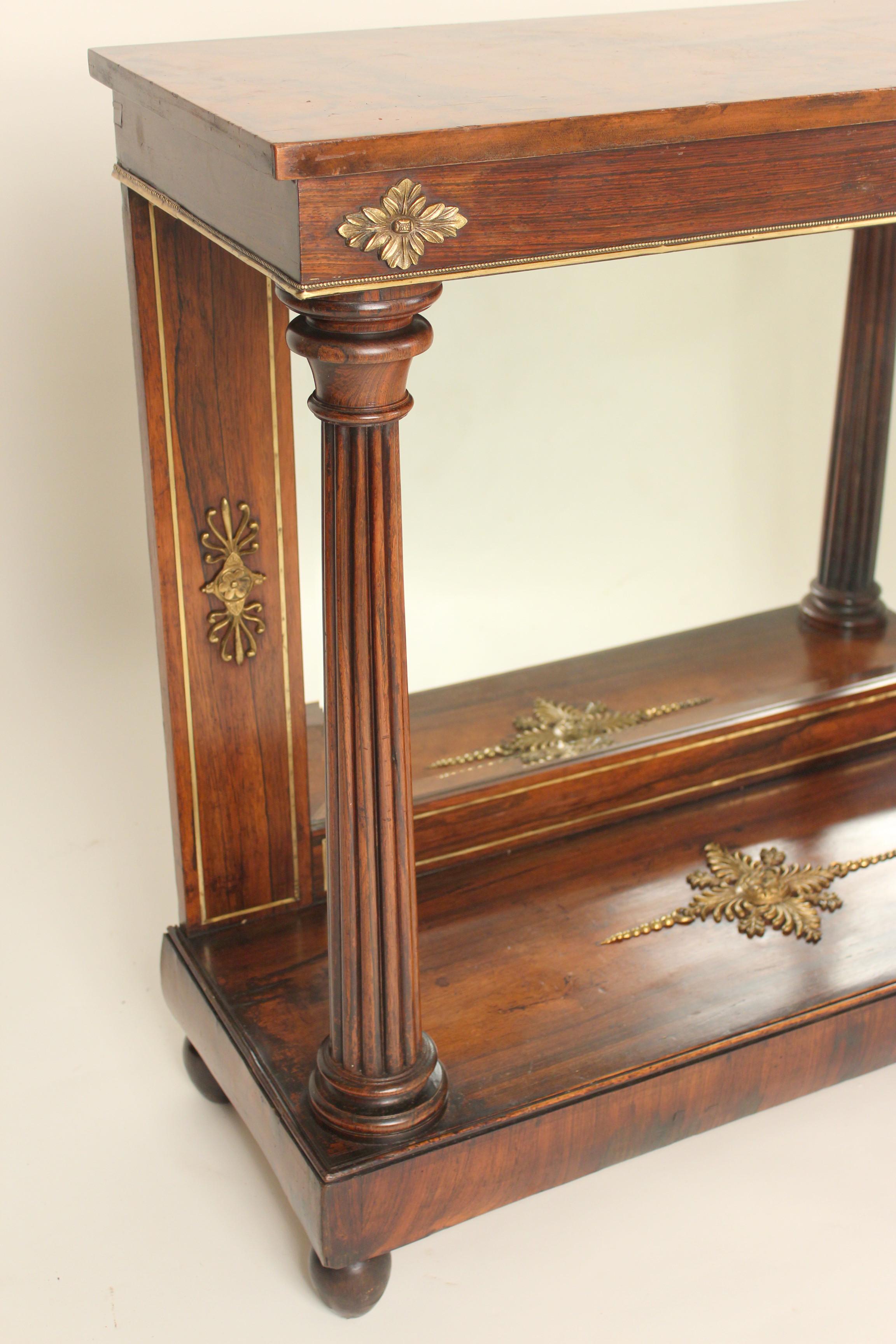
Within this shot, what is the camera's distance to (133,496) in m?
2.42

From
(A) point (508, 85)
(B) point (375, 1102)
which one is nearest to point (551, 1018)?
(B) point (375, 1102)

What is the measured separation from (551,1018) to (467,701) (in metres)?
0.64

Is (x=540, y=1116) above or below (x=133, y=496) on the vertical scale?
below

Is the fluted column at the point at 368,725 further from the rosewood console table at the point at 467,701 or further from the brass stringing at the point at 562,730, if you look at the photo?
the brass stringing at the point at 562,730

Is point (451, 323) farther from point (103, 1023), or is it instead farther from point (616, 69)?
point (103, 1023)

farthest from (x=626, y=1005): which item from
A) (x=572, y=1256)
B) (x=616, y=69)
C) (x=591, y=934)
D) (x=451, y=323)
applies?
(x=616, y=69)

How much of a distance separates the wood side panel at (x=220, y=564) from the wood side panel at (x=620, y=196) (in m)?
0.53

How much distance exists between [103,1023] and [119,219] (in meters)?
1.17

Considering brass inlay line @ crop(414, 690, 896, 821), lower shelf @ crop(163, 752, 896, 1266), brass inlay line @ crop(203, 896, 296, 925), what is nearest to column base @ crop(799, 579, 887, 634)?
brass inlay line @ crop(414, 690, 896, 821)

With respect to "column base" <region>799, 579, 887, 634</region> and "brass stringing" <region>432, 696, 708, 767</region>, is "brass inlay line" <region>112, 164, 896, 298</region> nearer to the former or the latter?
"brass stringing" <region>432, 696, 708, 767</region>

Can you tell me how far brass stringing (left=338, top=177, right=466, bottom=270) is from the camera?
1229 millimetres

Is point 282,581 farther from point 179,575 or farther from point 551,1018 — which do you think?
point 551,1018

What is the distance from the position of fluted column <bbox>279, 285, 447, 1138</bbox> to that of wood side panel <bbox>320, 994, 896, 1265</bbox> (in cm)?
7

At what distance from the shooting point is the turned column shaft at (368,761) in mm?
1397
